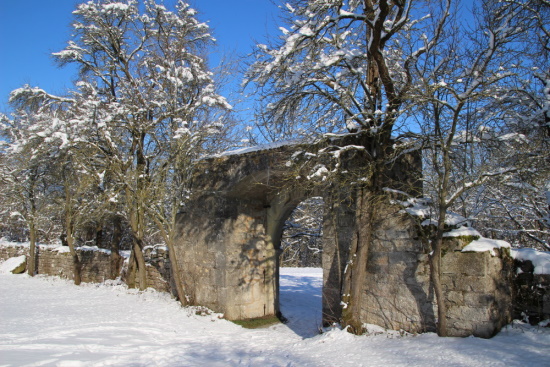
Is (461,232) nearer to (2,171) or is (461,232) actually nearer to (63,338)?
(63,338)

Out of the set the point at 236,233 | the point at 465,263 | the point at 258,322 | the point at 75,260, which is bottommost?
the point at 258,322

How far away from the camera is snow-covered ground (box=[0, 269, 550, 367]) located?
4156 mm

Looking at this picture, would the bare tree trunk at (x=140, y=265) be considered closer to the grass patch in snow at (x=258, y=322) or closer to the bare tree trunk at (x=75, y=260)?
the grass patch in snow at (x=258, y=322)

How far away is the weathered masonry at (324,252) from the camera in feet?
15.7

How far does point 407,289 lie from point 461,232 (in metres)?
1.11

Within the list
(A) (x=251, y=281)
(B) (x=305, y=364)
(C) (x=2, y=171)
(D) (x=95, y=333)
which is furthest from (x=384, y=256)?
(C) (x=2, y=171)

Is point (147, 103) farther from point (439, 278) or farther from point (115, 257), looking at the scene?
point (439, 278)

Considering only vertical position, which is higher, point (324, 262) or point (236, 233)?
point (236, 233)

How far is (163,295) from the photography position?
29.9ft

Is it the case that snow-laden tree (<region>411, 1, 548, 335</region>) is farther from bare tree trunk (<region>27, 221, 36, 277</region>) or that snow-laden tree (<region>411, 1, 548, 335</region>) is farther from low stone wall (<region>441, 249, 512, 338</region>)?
bare tree trunk (<region>27, 221, 36, 277</region>)

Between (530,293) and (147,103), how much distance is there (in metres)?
8.73

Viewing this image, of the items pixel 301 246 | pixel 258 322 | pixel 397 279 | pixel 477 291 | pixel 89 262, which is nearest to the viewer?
pixel 477 291

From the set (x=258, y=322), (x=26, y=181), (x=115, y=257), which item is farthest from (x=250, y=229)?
(x=26, y=181)

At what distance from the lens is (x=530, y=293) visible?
15.7 ft
